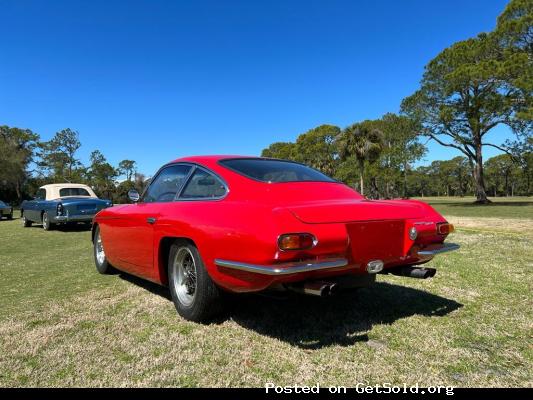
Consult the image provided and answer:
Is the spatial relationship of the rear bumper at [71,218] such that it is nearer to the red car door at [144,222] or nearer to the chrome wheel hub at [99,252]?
the chrome wheel hub at [99,252]

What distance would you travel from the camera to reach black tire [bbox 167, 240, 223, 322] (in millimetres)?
3232

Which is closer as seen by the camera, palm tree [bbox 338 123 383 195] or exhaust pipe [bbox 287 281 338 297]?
exhaust pipe [bbox 287 281 338 297]

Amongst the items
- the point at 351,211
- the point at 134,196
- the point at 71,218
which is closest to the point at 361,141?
the point at 71,218

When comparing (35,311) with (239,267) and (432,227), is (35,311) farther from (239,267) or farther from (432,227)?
(432,227)

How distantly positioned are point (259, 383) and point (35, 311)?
259 cm

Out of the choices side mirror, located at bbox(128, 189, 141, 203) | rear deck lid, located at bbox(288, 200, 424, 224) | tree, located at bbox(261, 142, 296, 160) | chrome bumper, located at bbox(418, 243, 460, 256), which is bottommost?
chrome bumper, located at bbox(418, 243, 460, 256)

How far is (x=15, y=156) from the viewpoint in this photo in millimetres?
43719

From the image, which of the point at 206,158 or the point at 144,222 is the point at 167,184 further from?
the point at 206,158

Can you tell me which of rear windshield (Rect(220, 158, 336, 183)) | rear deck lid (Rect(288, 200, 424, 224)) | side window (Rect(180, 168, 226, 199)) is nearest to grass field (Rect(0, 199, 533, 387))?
rear deck lid (Rect(288, 200, 424, 224))

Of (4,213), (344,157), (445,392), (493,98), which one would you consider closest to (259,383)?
(445,392)

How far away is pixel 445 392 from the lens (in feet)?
7.44

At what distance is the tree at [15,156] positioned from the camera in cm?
4209

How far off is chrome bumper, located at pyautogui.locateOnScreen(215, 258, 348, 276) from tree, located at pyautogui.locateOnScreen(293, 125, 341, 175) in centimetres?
5041

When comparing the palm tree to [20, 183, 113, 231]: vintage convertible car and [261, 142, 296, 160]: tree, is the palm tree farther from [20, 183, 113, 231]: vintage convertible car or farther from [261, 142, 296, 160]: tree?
[20, 183, 113, 231]: vintage convertible car
